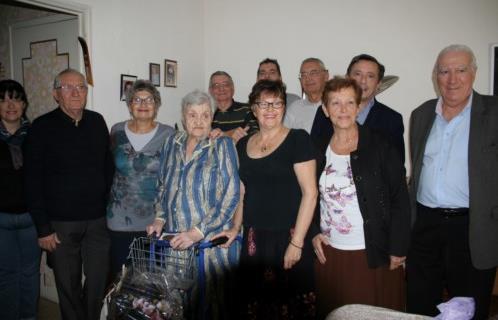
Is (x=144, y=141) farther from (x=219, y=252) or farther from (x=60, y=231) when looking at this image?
(x=219, y=252)

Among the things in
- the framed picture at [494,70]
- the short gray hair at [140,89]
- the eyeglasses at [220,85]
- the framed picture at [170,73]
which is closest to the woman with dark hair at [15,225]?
the short gray hair at [140,89]

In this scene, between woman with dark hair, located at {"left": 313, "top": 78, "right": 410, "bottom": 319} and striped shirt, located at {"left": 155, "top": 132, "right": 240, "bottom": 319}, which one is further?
striped shirt, located at {"left": 155, "top": 132, "right": 240, "bottom": 319}

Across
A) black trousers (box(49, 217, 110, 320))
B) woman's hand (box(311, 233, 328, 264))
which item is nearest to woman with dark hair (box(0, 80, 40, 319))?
black trousers (box(49, 217, 110, 320))

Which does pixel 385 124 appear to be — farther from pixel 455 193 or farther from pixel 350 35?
pixel 350 35

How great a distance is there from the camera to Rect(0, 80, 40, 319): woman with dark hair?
7.57 feet

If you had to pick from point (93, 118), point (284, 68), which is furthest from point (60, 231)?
point (284, 68)

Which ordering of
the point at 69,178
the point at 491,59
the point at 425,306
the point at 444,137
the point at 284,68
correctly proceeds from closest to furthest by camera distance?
the point at 444,137 → the point at 425,306 → the point at 69,178 → the point at 491,59 → the point at 284,68

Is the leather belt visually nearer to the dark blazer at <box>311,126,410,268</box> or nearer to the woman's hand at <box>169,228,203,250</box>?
the dark blazer at <box>311,126,410,268</box>

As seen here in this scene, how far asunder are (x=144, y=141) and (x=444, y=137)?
1.72 meters

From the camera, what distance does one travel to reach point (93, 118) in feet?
7.98

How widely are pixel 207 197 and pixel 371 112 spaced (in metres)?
1.10

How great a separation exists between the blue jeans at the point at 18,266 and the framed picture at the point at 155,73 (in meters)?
1.79

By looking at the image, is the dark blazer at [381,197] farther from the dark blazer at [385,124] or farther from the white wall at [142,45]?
the white wall at [142,45]

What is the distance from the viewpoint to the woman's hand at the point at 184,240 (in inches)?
71.2
